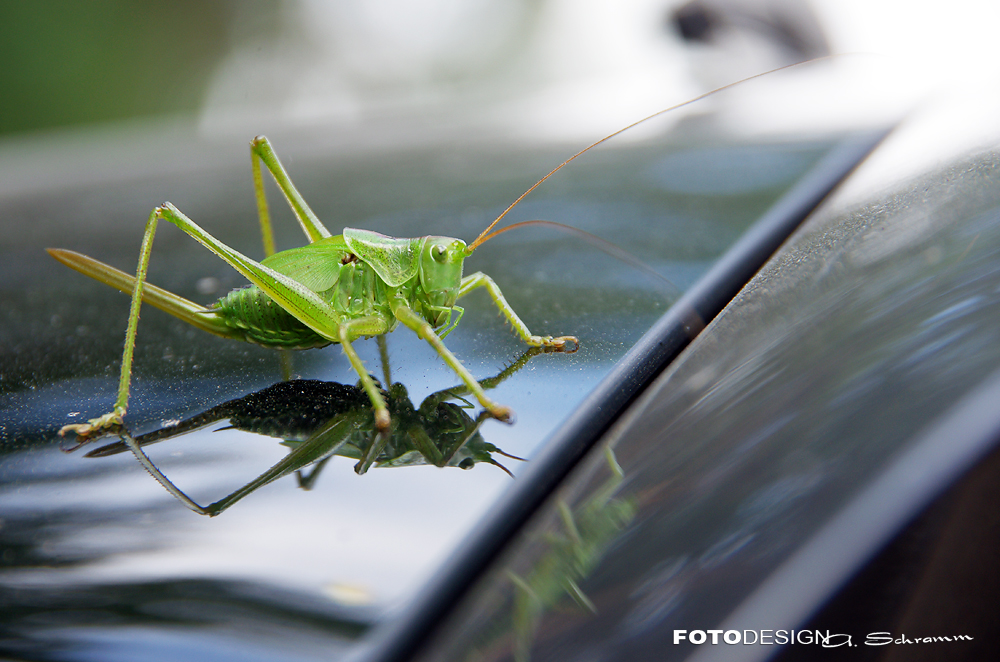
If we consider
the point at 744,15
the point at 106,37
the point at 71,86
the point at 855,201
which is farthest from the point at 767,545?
the point at 106,37

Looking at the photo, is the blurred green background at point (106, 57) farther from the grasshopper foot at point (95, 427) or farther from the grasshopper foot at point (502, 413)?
the grasshopper foot at point (502, 413)

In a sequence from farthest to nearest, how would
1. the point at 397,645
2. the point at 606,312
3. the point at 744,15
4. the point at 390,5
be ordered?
the point at 390,5
the point at 744,15
the point at 606,312
the point at 397,645

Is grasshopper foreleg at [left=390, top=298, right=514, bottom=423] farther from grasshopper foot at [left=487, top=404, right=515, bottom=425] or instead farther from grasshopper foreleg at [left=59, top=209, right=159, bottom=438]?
grasshopper foreleg at [left=59, top=209, right=159, bottom=438]

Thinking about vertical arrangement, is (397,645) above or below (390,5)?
below

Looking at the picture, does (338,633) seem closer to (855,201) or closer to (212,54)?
(855,201)

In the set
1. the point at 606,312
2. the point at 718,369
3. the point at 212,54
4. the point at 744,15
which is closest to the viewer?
the point at 718,369

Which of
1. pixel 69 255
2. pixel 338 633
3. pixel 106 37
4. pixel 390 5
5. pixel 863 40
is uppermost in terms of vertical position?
pixel 106 37

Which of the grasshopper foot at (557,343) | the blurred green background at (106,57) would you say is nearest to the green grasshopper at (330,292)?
the grasshopper foot at (557,343)

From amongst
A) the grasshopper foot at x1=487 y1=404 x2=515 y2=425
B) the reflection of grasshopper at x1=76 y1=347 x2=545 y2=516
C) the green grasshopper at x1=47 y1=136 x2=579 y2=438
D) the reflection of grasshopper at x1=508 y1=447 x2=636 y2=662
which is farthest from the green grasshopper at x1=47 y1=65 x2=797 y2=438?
the reflection of grasshopper at x1=508 y1=447 x2=636 y2=662

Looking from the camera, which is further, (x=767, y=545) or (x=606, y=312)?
(x=606, y=312)
